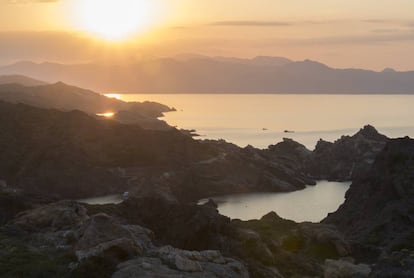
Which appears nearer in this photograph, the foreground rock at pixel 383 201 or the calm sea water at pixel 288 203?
the foreground rock at pixel 383 201

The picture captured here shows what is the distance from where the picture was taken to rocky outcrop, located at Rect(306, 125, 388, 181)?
157875mm

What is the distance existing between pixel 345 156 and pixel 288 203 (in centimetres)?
4278

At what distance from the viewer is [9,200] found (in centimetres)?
5006

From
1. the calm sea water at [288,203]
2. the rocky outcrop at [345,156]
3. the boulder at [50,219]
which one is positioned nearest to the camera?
the boulder at [50,219]

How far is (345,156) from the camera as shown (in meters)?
162

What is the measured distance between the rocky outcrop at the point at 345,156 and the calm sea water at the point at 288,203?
11.3 metres

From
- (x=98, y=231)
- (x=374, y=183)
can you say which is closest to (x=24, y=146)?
(x=374, y=183)

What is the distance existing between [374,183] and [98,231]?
65.2m

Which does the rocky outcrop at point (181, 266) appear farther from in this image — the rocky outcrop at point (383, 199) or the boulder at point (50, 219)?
the rocky outcrop at point (383, 199)

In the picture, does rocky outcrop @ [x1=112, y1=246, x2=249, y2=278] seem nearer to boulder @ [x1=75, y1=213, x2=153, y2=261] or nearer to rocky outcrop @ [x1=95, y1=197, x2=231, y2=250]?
boulder @ [x1=75, y1=213, x2=153, y2=261]

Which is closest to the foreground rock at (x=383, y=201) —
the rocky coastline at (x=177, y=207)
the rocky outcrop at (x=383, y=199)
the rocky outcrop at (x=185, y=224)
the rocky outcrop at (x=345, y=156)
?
the rocky outcrop at (x=383, y=199)

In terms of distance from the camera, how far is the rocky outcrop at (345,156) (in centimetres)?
15788

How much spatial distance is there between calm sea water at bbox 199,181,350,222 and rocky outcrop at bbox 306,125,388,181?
1125cm

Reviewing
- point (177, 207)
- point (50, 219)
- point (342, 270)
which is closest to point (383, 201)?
point (342, 270)
